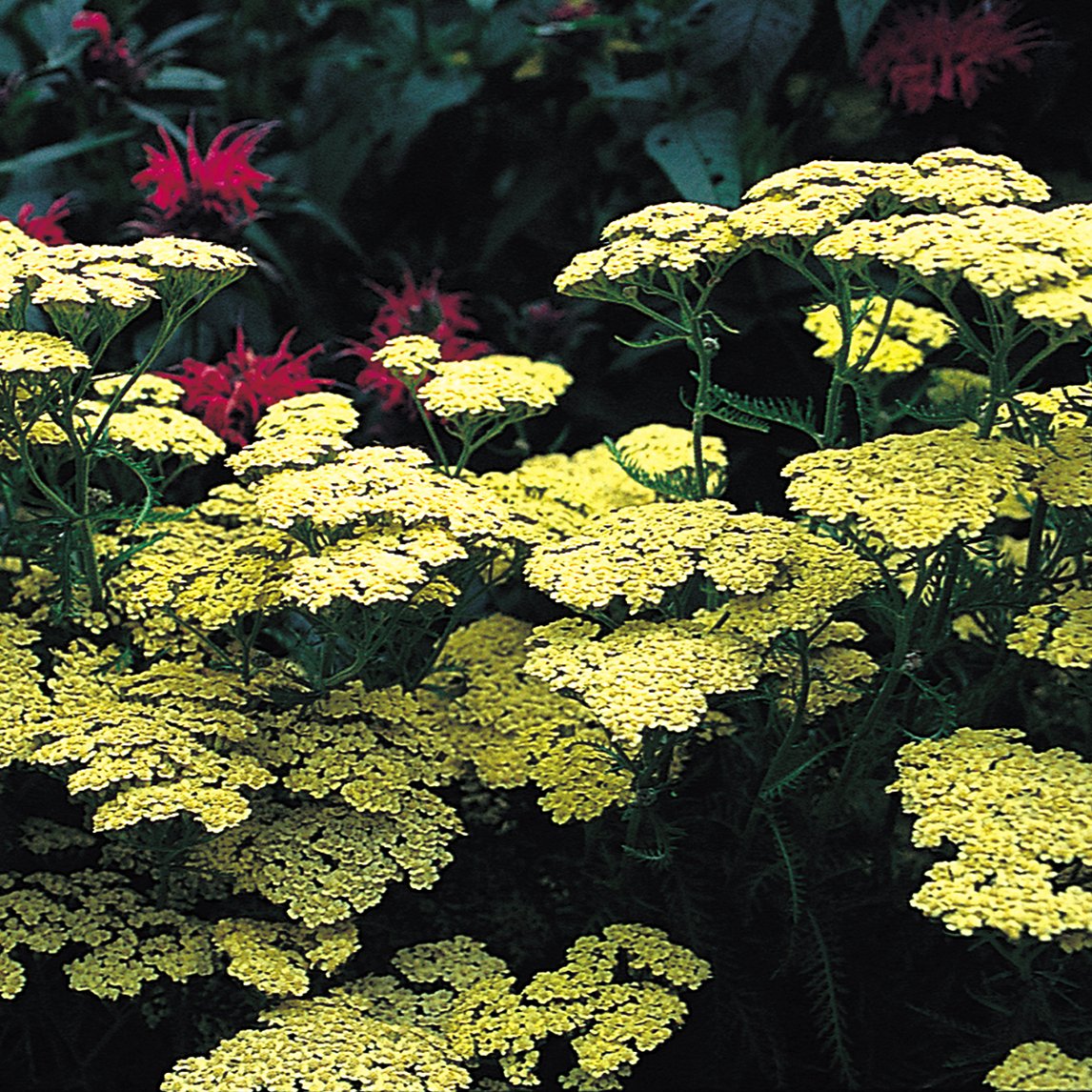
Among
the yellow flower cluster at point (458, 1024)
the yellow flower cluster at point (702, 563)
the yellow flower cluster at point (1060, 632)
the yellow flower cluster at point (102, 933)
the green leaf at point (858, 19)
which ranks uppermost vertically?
the green leaf at point (858, 19)

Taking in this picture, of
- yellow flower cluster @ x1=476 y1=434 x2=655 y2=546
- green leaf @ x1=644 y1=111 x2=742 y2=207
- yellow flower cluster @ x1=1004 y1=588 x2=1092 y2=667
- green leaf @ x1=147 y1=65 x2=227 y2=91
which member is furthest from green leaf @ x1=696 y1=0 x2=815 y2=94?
yellow flower cluster @ x1=1004 y1=588 x2=1092 y2=667

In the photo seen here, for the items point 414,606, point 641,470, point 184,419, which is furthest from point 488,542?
point 184,419

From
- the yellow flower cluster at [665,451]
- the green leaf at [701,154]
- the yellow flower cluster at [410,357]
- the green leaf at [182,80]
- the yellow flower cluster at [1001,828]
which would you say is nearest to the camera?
the yellow flower cluster at [1001,828]

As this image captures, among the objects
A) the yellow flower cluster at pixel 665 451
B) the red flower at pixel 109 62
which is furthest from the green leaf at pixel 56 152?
the yellow flower cluster at pixel 665 451

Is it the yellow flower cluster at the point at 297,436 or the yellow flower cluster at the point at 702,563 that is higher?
the yellow flower cluster at the point at 297,436

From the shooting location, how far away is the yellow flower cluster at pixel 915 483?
3.20 ft

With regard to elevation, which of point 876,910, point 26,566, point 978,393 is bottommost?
point 876,910

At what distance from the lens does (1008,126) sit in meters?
1.75

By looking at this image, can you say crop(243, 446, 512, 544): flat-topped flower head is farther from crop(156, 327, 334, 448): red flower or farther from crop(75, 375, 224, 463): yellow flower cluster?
crop(156, 327, 334, 448): red flower

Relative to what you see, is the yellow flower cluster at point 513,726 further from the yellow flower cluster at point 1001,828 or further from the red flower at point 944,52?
the red flower at point 944,52

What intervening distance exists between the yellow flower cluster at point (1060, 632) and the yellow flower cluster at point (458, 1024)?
37 cm

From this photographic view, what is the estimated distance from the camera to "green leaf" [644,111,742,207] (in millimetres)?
1648

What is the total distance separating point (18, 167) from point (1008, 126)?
122 cm

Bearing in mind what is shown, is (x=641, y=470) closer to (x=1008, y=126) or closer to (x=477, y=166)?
(x=1008, y=126)
